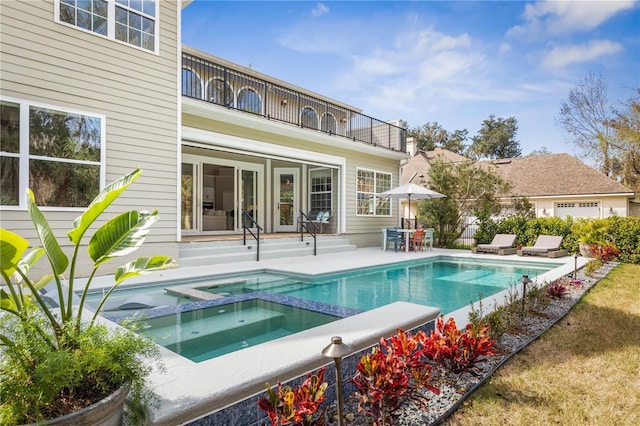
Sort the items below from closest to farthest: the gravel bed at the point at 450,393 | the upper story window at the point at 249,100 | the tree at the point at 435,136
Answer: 1. the gravel bed at the point at 450,393
2. the upper story window at the point at 249,100
3. the tree at the point at 435,136

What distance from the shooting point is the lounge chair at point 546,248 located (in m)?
12.2

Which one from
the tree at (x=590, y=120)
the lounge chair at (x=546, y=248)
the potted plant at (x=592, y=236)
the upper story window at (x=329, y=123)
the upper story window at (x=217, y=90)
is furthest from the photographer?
the tree at (x=590, y=120)

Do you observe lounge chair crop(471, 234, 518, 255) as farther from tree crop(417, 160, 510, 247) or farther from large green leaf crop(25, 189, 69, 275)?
large green leaf crop(25, 189, 69, 275)

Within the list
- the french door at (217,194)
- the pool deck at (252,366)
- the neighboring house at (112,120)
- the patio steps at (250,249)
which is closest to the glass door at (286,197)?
the french door at (217,194)

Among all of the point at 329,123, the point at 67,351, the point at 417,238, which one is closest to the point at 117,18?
the point at 67,351

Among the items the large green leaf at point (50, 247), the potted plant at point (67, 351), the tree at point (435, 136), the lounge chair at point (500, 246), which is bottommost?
the lounge chair at point (500, 246)

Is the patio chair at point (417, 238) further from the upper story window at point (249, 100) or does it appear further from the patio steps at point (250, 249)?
the upper story window at point (249, 100)

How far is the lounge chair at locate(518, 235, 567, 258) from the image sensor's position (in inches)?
480

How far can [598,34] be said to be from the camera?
1681 centimetres

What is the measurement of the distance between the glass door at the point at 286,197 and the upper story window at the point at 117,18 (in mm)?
7467

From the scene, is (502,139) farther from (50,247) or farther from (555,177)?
(50,247)

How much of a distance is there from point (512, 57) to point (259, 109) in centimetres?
1093

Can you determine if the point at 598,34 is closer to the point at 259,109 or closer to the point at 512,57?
the point at 512,57

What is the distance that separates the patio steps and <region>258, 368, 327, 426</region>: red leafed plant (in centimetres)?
727
